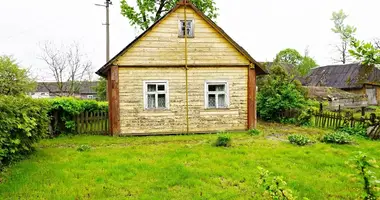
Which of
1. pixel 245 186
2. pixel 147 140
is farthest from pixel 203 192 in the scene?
pixel 147 140

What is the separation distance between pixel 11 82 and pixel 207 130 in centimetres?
1575

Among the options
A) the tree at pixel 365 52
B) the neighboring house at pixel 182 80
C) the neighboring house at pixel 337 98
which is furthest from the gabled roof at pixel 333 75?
the tree at pixel 365 52

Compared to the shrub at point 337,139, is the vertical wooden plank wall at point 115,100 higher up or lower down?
higher up

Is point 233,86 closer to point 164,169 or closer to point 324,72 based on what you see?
point 164,169

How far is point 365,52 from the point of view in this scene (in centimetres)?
216

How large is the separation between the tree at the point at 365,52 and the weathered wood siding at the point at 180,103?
12.1 metres

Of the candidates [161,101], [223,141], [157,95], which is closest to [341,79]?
[161,101]

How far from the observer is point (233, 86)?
47.8 feet

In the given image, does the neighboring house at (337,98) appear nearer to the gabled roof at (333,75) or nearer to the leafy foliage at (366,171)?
the gabled roof at (333,75)

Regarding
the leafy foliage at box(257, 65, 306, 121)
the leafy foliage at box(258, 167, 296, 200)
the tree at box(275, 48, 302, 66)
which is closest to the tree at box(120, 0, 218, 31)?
the leafy foliage at box(257, 65, 306, 121)

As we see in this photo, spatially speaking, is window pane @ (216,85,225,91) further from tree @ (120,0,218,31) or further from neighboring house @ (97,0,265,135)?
tree @ (120,0,218,31)

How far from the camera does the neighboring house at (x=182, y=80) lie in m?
13.8

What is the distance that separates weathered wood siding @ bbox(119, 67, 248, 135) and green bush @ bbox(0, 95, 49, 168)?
455 centimetres

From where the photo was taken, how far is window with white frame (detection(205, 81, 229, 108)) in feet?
47.4
